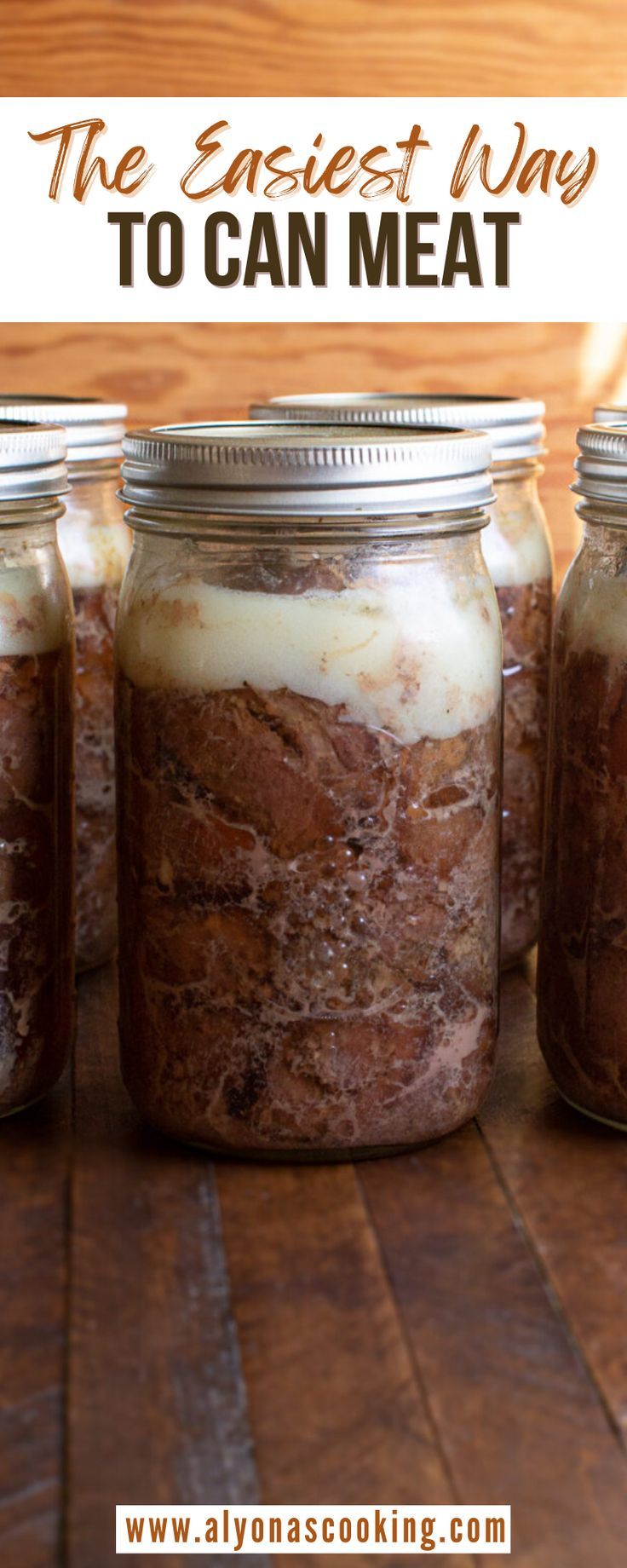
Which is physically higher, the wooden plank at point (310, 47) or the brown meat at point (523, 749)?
the wooden plank at point (310, 47)

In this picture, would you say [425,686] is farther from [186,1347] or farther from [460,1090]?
[186,1347]

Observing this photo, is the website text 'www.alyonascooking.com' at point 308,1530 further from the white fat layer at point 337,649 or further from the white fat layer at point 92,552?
the white fat layer at point 92,552

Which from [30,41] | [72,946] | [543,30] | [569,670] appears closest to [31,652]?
[72,946]

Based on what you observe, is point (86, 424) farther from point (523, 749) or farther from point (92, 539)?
point (523, 749)

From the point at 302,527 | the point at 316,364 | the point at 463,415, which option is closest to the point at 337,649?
the point at 302,527

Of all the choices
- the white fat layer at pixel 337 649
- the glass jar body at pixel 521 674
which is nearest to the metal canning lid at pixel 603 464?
the white fat layer at pixel 337 649

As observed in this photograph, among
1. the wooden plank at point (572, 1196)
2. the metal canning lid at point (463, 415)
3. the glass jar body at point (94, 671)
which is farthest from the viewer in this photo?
the glass jar body at point (94, 671)

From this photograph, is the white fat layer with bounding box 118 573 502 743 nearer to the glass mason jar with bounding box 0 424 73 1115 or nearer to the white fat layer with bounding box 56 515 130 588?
the glass mason jar with bounding box 0 424 73 1115
